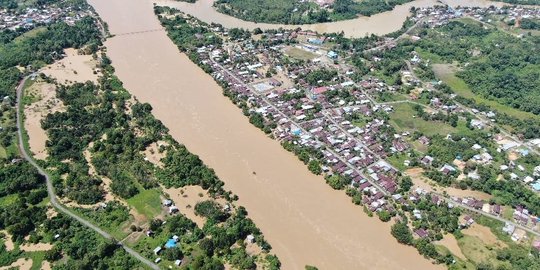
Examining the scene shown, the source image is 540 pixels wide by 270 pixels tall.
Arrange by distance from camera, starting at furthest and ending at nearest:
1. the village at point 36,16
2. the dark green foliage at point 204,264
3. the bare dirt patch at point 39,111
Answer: the village at point 36,16 → the bare dirt patch at point 39,111 → the dark green foliage at point 204,264

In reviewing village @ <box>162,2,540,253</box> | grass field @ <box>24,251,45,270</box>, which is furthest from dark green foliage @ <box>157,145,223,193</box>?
grass field @ <box>24,251,45,270</box>

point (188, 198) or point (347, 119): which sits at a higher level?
point (347, 119)

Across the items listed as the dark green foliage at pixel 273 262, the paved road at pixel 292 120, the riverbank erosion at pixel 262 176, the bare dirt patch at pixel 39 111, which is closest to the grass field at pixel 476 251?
the riverbank erosion at pixel 262 176

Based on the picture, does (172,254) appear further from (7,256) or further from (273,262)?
(7,256)

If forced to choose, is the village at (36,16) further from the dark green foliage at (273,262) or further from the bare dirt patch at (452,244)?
the bare dirt patch at (452,244)

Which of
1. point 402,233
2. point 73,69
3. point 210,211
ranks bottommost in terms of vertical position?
point 73,69

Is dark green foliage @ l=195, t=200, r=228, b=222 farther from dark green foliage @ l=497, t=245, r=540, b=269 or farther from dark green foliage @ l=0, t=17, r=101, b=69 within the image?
dark green foliage @ l=0, t=17, r=101, b=69

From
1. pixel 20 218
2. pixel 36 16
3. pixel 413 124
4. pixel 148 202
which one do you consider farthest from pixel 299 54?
pixel 36 16

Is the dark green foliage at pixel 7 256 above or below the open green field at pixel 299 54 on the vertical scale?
below
